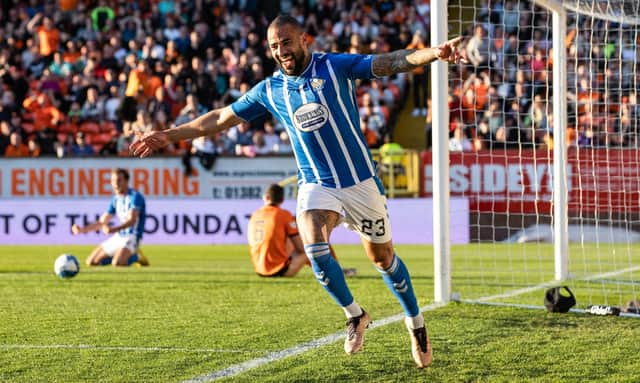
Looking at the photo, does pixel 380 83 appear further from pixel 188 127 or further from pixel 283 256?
pixel 188 127

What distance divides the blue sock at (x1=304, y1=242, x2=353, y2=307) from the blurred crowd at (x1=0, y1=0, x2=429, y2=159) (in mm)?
15386

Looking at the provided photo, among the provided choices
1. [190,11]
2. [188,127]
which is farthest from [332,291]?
[190,11]

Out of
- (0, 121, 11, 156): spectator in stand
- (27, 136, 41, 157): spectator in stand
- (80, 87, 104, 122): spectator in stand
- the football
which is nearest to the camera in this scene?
the football

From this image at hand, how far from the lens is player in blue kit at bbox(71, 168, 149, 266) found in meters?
16.0

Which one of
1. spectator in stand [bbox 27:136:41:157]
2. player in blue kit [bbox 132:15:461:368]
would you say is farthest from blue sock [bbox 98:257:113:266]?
player in blue kit [bbox 132:15:461:368]

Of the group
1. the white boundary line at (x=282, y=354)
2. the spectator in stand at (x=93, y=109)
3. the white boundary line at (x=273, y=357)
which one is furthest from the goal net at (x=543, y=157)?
the white boundary line at (x=273, y=357)

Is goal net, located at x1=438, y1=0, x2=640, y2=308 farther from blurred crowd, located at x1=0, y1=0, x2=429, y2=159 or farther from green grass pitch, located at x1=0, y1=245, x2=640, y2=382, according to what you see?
green grass pitch, located at x1=0, y1=245, x2=640, y2=382

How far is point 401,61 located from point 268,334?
2.58 metres

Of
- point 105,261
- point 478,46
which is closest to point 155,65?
point 478,46

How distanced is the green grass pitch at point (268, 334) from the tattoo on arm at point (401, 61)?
5.85ft

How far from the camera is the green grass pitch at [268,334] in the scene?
21.5 feet

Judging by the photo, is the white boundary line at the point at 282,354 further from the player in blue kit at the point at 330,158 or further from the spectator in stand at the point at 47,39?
the spectator in stand at the point at 47,39

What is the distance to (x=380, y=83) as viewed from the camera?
24.9m

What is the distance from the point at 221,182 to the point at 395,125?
4.53 m
